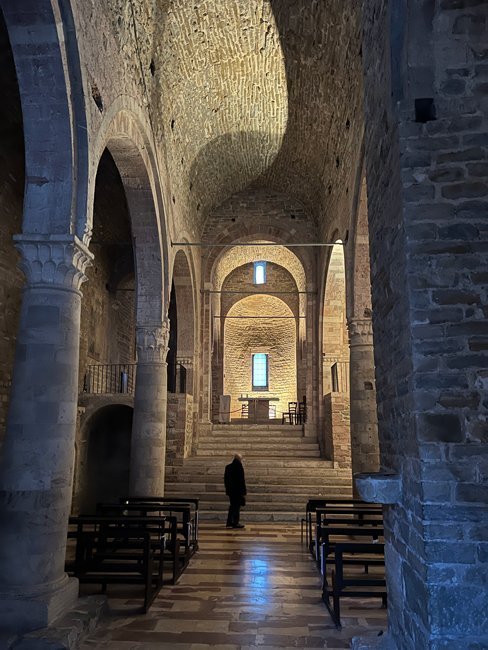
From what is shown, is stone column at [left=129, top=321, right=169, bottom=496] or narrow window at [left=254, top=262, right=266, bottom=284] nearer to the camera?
stone column at [left=129, top=321, right=169, bottom=496]

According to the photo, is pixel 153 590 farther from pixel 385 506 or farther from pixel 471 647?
pixel 471 647

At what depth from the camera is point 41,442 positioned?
5297mm

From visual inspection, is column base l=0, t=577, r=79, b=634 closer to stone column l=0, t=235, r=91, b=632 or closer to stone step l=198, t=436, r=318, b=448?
stone column l=0, t=235, r=91, b=632

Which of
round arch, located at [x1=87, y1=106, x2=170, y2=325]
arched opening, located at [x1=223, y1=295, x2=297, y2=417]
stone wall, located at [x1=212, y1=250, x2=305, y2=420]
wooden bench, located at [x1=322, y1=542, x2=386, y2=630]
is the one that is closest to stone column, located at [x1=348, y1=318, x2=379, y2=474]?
round arch, located at [x1=87, y1=106, x2=170, y2=325]

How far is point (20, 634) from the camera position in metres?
4.75

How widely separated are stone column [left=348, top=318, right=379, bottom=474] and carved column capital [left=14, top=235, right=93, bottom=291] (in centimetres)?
701

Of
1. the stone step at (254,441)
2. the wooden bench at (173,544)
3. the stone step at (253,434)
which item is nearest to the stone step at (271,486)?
the stone step at (254,441)

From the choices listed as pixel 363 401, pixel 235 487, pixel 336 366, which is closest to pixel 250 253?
pixel 336 366

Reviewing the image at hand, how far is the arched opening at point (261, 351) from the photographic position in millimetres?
25891

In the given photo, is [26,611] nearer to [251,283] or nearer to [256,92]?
[256,92]

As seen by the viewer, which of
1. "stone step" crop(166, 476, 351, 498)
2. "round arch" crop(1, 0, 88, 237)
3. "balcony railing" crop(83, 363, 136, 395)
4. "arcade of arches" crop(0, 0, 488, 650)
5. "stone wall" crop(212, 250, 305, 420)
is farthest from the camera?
"stone wall" crop(212, 250, 305, 420)

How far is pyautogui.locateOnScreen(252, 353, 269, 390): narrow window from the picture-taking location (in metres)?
26.1

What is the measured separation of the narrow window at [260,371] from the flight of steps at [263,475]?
9030mm

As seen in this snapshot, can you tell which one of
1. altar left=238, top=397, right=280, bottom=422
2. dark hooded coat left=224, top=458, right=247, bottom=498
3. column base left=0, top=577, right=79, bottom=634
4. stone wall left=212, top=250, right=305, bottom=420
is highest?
stone wall left=212, top=250, right=305, bottom=420
